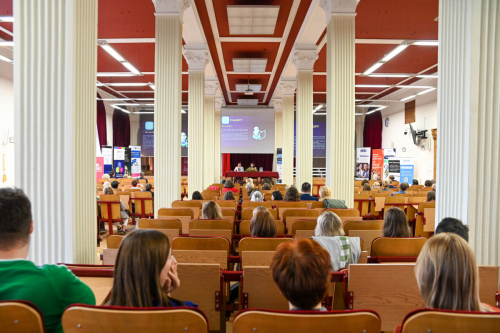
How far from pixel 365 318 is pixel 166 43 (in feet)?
21.8

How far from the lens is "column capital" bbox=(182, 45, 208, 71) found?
10773 mm

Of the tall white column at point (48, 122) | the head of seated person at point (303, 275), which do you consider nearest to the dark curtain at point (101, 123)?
the tall white column at point (48, 122)

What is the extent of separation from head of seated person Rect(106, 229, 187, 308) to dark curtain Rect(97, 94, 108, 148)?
65.2ft

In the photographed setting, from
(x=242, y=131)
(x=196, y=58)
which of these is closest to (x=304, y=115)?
Answer: (x=196, y=58)

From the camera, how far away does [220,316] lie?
2.33 meters

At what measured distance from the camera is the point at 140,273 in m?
1.36

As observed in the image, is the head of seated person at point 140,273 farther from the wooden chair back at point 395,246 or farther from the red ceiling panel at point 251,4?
the red ceiling panel at point 251,4

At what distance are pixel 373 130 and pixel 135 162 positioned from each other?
15.9m

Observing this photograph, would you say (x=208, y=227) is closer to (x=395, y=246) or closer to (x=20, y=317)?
(x=395, y=246)

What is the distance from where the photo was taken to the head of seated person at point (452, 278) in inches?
55.4

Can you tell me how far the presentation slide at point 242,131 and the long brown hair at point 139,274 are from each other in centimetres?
1920

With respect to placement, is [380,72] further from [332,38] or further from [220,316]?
[220,316]

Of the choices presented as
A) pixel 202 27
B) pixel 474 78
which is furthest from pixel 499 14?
pixel 202 27

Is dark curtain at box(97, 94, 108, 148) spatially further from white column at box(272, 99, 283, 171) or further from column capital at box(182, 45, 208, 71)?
column capital at box(182, 45, 208, 71)
